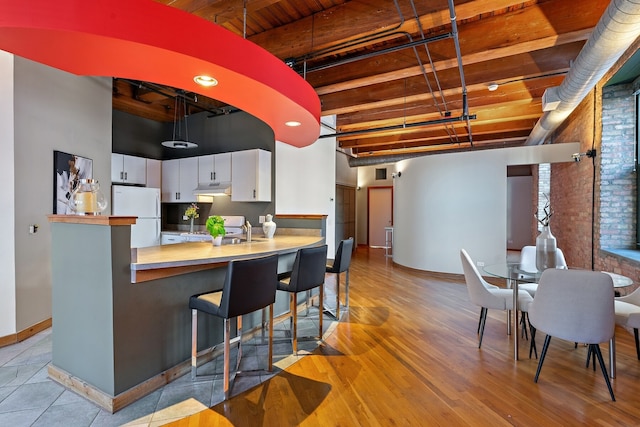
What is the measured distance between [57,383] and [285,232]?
3075mm

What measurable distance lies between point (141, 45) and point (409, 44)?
2.58 meters

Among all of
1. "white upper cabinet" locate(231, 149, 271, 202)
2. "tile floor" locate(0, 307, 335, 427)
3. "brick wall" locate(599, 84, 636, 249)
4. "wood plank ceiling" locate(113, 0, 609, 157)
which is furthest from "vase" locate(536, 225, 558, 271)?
"white upper cabinet" locate(231, 149, 271, 202)

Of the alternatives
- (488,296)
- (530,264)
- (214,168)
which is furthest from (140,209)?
(530,264)

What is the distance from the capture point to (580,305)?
2.29 metres

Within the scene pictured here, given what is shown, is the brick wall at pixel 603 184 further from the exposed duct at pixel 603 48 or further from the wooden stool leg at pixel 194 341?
the wooden stool leg at pixel 194 341

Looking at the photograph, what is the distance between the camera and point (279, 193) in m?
5.60

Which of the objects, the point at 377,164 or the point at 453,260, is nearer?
the point at 453,260

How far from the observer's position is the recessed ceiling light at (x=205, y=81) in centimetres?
214

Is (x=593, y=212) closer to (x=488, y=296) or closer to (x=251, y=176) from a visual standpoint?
(x=488, y=296)

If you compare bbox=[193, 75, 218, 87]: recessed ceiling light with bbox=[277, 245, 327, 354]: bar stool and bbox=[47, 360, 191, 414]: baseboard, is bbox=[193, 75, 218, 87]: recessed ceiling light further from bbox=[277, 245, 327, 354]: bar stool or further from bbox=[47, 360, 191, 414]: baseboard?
bbox=[47, 360, 191, 414]: baseboard

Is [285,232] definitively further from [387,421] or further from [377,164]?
[377,164]

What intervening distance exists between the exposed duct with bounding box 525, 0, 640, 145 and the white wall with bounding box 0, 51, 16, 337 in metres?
5.27

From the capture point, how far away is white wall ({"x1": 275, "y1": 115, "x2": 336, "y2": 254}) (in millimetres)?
5637

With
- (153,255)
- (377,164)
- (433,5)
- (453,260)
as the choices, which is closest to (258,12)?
(433,5)
